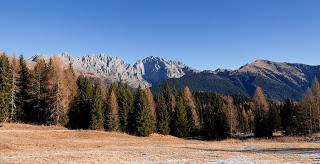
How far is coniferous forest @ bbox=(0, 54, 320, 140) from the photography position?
88.8 m

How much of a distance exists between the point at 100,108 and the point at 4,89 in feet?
71.9

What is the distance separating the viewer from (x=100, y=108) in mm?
94875

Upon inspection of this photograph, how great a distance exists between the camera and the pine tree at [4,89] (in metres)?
79.4

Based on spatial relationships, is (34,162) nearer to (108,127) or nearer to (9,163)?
(9,163)

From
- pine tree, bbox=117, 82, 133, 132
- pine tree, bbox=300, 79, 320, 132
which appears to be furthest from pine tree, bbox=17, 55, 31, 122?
pine tree, bbox=300, 79, 320, 132

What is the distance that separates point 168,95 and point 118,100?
759 inches

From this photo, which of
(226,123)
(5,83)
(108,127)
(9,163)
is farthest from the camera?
(226,123)

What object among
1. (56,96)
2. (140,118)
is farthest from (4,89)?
(140,118)

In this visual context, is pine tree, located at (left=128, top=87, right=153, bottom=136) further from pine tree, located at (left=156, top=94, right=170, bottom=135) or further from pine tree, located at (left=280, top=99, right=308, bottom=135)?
pine tree, located at (left=280, top=99, right=308, bottom=135)

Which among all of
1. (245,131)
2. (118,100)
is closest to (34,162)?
(118,100)

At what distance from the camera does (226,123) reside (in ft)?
378

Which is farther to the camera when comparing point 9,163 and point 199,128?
point 199,128

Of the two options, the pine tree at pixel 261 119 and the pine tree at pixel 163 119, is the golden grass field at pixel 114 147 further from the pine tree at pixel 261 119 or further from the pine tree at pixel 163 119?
the pine tree at pixel 261 119

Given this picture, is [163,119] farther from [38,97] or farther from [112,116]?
[38,97]
